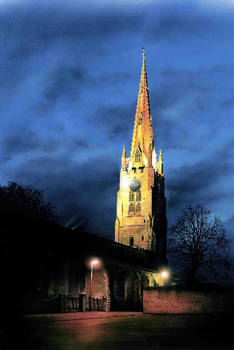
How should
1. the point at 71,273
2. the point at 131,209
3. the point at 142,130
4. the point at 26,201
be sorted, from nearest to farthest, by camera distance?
the point at 71,273 → the point at 26,201 → the point at 131,209 → the point at 142,130

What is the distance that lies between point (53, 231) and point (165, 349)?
18124mm

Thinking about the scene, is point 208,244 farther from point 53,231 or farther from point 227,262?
point 53,231

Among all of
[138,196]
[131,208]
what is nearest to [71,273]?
[131,208]

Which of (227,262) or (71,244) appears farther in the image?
(227,262)

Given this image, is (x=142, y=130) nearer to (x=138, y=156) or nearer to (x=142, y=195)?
(x=138, y=156)

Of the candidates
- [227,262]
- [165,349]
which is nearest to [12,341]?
[165,349]

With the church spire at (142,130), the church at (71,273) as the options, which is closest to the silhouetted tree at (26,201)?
the church at (71,273)

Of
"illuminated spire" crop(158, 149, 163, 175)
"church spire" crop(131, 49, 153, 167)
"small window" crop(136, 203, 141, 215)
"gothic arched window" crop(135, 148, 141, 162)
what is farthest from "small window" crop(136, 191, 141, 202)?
"illuminated spire" crop(158, 149, 163, 175)

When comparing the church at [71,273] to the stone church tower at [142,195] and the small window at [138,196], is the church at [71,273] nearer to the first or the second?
the stone church tower at [142,195]

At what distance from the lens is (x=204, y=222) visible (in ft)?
125

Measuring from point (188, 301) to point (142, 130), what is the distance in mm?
55480

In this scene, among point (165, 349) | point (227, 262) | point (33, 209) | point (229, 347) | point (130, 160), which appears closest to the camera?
point (165, 349)

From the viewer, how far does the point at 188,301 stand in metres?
22.9

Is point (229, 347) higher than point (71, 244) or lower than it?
lower
